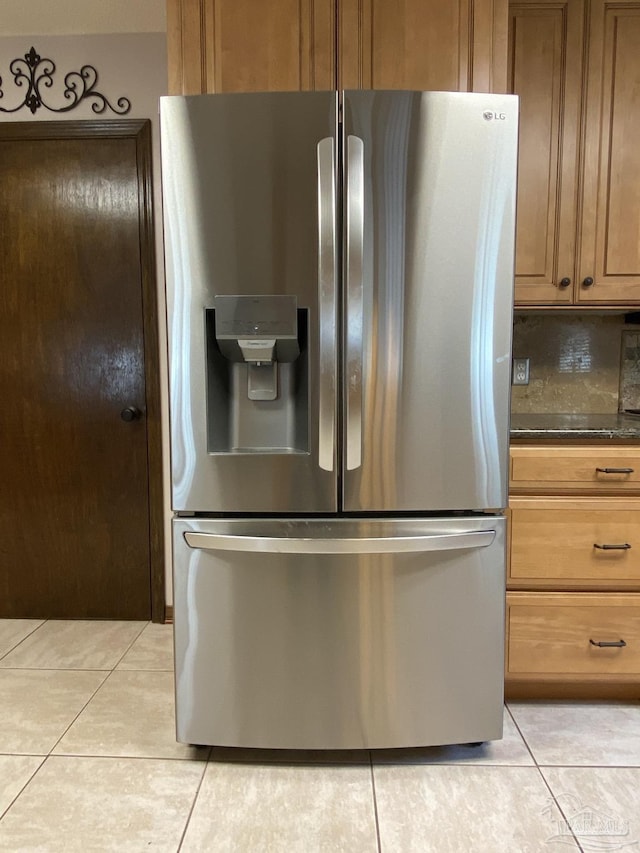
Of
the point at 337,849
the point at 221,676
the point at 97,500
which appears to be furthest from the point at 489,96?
the point at 97,500

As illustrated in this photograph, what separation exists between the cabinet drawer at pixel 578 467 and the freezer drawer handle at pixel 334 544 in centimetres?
43

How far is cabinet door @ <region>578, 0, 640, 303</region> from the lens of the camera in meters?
2.00

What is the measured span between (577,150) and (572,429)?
3.18 feet

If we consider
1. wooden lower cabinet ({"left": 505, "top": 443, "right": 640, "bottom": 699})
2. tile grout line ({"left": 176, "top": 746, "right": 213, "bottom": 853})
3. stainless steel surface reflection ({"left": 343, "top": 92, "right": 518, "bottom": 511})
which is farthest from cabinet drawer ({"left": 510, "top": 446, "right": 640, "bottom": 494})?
tile grout line ({"left": 176, "top": 746, "right": 213, "bottom": 853})

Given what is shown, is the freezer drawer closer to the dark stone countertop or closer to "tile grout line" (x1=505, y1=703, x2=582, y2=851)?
"tile grout line" (x1=505, y1=703, x2=582, y2=851)

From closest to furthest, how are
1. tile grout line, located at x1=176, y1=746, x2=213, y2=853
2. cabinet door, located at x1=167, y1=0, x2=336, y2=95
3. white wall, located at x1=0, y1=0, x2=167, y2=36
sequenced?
tile grout line, located at x1=176, y1=746, x2=213, y2=853 → cabinet door, located at x1=167, y1=0, x2=336, y2=95 → white wall, located at x1=0, y1=0, x2=167, y2=36

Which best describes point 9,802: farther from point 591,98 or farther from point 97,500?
point 591,98

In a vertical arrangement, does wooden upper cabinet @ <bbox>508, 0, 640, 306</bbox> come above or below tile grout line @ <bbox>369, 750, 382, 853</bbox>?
above

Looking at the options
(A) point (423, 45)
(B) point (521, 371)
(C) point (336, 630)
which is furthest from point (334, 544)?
(A) point (423, 45)

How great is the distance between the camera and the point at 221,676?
1604 millimetres

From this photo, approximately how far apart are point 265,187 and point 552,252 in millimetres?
1123

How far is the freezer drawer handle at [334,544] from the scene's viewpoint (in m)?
1.55

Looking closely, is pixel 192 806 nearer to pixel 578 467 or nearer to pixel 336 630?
pixel 336 630

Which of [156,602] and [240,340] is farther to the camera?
[156,602]
